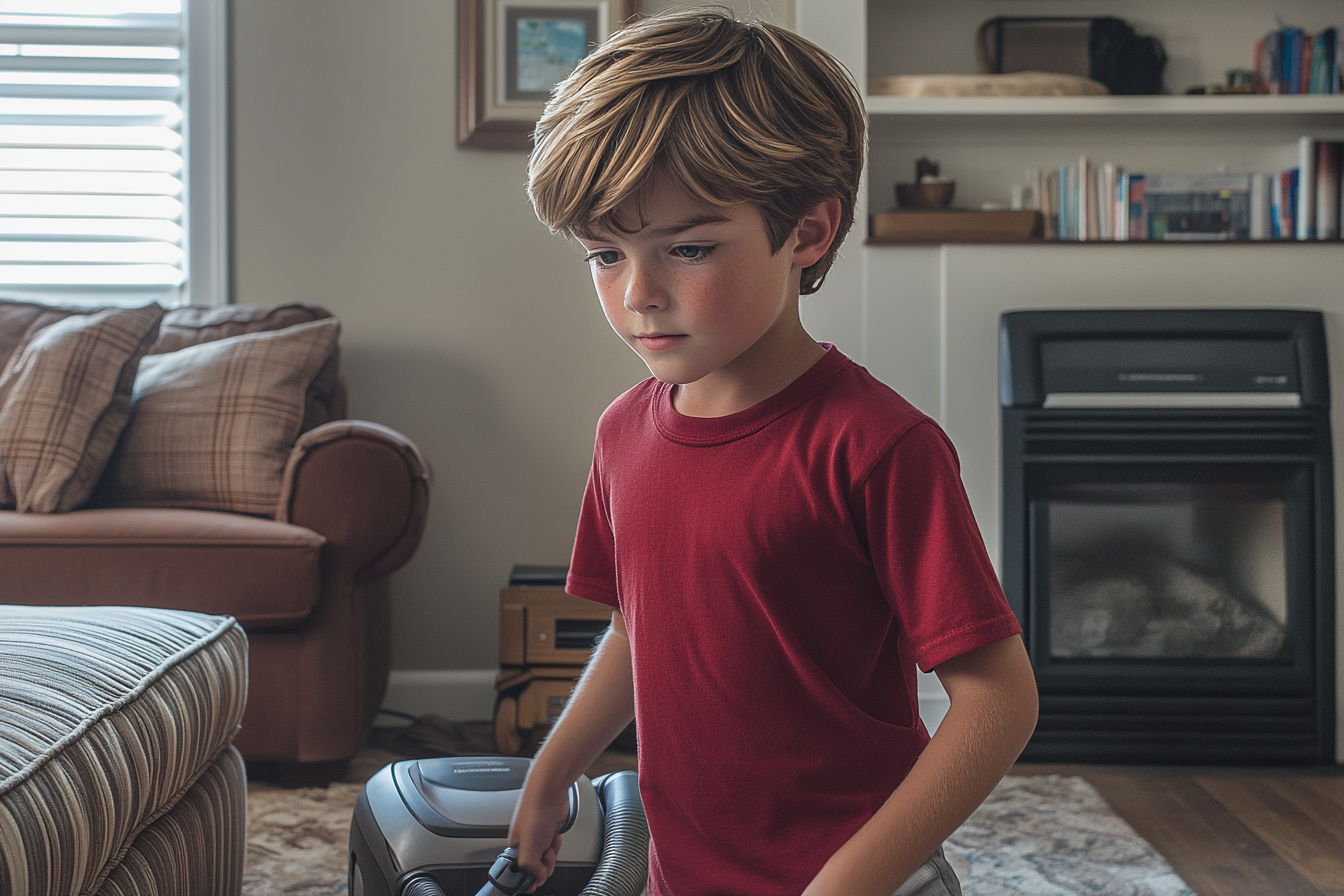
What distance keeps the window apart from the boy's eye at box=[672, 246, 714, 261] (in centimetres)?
250

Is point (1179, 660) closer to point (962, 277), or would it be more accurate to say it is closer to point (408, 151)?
point (962, 277)

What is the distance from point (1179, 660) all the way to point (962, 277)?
930mm

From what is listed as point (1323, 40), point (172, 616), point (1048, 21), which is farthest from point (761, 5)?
point (172, 616)

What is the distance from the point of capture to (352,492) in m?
1.99

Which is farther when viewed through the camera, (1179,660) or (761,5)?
(761,5)

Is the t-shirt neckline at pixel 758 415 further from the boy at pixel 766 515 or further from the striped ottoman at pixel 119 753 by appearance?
the striped ottoman at pixel 119 753

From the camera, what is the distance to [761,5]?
2.47 metres

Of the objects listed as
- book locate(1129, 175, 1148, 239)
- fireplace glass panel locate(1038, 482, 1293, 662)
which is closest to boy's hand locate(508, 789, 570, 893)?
fireplace glass panel locate(1038, 482, 1293, 662)

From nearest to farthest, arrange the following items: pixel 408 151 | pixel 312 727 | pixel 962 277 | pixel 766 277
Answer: pixel 766 277, pixel 312 727, pixel 962 277, pixel 408 151

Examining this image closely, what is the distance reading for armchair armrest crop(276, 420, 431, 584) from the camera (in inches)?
78.0

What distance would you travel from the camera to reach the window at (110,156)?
2.78 metres

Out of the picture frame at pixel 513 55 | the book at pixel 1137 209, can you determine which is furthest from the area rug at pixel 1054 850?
the picture frame at pixel 513 55

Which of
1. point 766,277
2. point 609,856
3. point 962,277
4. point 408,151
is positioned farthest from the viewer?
point 408,151

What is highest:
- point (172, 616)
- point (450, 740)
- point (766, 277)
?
point (766, 277)
